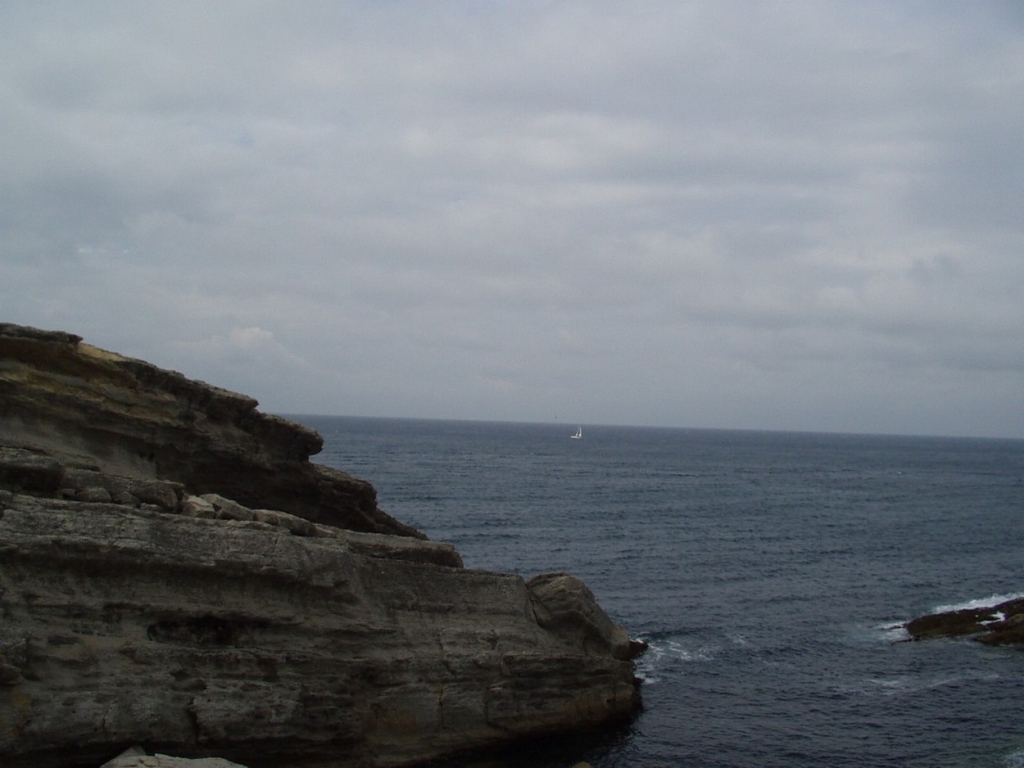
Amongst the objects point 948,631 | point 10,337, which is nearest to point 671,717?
point 948,631

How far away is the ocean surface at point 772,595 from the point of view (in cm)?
3091

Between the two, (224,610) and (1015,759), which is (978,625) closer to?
(1015,759)

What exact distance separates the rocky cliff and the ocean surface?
359 centimetres

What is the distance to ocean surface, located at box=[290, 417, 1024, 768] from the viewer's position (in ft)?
101

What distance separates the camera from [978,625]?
45.4m

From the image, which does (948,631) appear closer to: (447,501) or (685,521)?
(685,521)

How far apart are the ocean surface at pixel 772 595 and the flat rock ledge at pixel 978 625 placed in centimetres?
112

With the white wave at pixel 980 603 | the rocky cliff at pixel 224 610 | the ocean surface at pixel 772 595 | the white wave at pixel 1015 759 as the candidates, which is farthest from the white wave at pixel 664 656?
the white wave at pixel 980 603

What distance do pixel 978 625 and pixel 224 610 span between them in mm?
39136

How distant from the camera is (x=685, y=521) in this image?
275ft

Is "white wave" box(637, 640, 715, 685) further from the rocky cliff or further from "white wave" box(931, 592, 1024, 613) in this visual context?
"white wave" box(931, 592, 1024, 613)

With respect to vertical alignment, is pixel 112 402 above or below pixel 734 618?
above

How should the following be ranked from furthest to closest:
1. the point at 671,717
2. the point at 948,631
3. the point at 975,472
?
the point at 975,472
the point at 948,631
the point at 671,717

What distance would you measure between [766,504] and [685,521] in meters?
22.8
